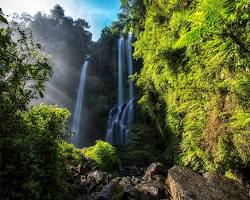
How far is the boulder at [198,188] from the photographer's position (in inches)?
251

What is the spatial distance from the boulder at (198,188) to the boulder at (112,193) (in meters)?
1.15

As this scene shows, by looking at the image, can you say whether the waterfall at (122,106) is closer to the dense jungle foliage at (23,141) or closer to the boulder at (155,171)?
the boulder at (155,171)

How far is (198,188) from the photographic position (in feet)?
21.9

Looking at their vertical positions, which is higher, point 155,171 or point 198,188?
point 155,171

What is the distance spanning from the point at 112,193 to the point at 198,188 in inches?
70.3

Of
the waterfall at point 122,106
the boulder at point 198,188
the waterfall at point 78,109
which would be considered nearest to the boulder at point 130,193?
the boulder at point 198,188

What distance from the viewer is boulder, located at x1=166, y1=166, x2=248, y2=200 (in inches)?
251

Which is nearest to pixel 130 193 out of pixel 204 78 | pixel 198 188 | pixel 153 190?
pixel 153 190

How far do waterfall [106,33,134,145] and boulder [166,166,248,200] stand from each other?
1319cm

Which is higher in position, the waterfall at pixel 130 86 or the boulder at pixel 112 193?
the waterfall at pixel 130 86

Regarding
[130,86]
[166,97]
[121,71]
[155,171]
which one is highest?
[121,71]

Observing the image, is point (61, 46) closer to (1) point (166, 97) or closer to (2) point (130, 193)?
(1) point (166, 97)

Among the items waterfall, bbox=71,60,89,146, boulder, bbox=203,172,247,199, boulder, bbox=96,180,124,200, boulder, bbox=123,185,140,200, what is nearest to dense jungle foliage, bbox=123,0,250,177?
boulder, bbox=203,172,247,199

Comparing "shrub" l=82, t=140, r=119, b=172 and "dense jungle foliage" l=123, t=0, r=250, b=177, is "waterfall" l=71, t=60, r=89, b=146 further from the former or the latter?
"dense jungle foliage" l=123, t=0, r=250, b=177
